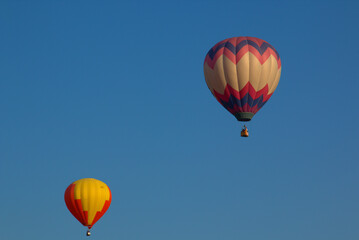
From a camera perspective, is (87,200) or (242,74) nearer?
(242,74)

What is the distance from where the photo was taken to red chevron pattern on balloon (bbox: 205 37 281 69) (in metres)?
62.7

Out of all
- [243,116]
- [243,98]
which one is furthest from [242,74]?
[243,116]

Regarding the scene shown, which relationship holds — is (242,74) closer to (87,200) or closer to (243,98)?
(243,98)

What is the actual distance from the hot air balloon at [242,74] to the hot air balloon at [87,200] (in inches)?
609

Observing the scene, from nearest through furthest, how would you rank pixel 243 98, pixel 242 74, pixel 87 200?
pixel 242 74 < pixel 243 98 < pixel 87 200

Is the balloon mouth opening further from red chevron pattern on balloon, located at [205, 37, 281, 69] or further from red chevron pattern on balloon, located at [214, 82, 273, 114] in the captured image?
red chevron pattern on balloon, located at [205, 37, 281, 69]

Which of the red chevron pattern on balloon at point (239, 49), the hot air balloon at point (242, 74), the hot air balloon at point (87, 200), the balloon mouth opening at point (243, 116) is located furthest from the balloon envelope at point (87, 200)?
the balloon mouth opening at point (243, 116)

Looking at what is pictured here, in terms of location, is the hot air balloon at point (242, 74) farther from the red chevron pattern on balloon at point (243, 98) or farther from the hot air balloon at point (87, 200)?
the hot air balloon at point (87, 200)

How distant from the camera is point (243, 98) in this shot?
6272 centimetres

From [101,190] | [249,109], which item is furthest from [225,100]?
[101,190]

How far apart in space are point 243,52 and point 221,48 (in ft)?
5.64

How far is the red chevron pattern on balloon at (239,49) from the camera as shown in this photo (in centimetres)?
6269

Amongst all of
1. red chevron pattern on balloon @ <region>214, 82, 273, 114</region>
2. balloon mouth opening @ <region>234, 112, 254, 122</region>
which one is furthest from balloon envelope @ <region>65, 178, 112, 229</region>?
balloon mouth opening @ <region>234, 112, 254, 122</region>

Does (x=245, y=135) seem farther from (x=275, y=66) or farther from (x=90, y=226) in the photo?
(x=90, y=226)
